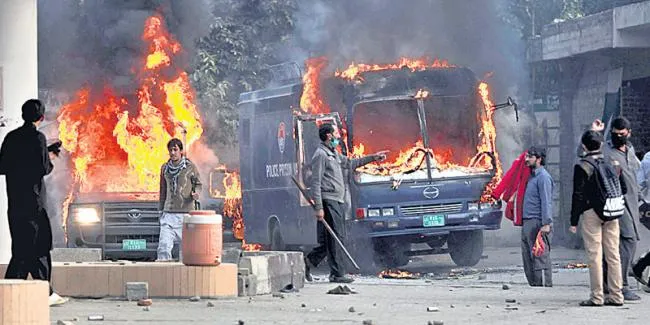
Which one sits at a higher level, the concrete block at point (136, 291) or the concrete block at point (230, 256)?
the concrete block at point (230, 256)

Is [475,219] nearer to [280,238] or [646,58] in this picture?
[280,238]

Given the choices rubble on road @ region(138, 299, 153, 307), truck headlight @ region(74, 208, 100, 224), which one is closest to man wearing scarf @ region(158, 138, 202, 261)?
rubble on road @ region(138, 299, 153, 307)

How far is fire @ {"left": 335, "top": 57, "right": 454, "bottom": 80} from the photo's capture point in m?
20.9

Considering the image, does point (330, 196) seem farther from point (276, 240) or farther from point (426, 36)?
point (426, 36)

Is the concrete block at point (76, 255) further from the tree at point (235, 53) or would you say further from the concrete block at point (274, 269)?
the tree at point (235, 53)

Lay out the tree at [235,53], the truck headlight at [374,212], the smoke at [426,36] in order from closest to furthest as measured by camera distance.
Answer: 1. the truck headlight at [374,212]
2. the smoke at [426,36]
3. the tree at [235,53]

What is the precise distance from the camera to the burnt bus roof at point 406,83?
20.6m

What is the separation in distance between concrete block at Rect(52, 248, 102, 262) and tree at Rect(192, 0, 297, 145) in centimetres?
1687

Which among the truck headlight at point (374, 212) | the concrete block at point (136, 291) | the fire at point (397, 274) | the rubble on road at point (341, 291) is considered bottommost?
the fire at point (397, 274)

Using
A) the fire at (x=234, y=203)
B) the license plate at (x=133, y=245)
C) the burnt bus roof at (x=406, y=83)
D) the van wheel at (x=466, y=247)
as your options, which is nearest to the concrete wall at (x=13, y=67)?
the license plate at (x=133, y=245)

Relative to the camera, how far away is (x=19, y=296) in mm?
9805

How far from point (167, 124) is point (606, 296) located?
1148 cm

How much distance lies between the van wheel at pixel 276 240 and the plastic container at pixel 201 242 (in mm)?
8843

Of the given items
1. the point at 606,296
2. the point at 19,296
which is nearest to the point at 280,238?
the point at 606,296
